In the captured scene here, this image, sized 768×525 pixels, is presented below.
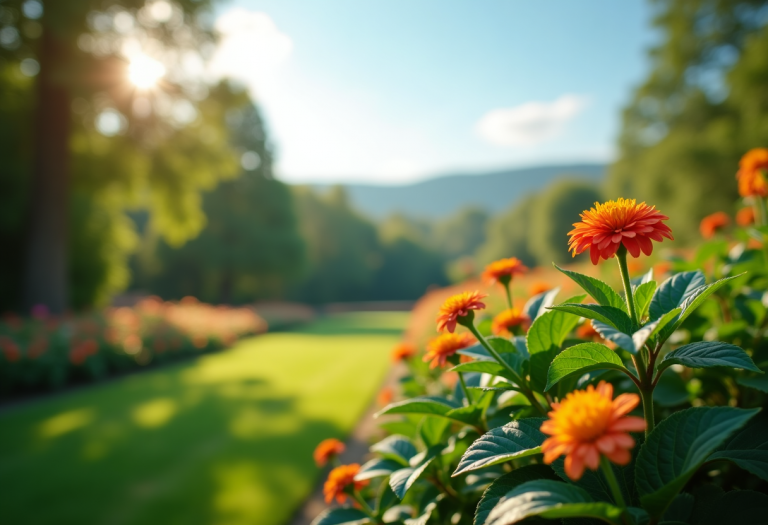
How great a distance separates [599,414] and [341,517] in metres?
0.86

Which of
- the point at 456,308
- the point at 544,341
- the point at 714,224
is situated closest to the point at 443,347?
the point at 456,308

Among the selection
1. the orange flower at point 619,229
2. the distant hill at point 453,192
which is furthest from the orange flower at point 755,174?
the distant hill at point 453,192

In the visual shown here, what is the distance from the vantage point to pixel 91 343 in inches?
249

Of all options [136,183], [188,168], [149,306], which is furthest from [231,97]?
[149,306]

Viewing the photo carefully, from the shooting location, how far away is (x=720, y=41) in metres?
13.2

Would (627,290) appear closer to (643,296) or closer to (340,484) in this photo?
(643,296)

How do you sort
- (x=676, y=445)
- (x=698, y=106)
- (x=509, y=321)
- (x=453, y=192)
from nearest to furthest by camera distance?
(x=676, y=445), (x=509, y=321), (x=698, y=106), (x=453, y=192)

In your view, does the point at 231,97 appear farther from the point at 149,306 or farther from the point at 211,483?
the point at 211,483

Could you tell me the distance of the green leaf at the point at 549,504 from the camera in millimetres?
532

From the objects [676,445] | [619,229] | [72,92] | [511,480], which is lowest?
[511,480]

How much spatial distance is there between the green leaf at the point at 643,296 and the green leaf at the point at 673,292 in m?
0.02

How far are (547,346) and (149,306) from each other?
37.4 ft

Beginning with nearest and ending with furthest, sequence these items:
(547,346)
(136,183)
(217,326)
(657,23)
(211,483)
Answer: (547,346) < (211,483) < (136,183) < (217,326) < (657,23)

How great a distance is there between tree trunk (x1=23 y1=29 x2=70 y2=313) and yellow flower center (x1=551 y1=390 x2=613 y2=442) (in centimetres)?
994
